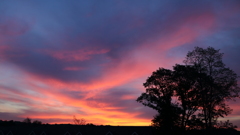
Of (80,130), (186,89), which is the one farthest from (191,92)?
(80,130)

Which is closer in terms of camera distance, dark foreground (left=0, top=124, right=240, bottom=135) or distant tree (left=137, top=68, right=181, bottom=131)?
distant tree (left=137, top=68, right=181, bottom=131)

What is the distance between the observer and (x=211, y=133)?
130 feet

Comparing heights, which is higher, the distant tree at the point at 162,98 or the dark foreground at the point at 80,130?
the distant tree at the point at 162,98

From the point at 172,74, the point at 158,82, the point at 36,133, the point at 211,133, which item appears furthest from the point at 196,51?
the point at 36,133

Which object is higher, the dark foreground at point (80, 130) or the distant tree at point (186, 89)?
the distant tree at point (186, 89)

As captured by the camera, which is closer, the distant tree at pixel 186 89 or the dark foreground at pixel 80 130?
the distant tree at pixel 186 89

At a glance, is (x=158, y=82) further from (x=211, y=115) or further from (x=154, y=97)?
(x=211, y=115)

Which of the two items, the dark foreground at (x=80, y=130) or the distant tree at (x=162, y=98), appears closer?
the distant tree at (x=162, y=98)

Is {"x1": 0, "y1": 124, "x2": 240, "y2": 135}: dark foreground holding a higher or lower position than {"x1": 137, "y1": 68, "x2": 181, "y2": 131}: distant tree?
lower

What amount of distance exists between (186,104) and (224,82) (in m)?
12.0

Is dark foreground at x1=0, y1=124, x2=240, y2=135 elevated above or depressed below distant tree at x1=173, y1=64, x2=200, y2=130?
below

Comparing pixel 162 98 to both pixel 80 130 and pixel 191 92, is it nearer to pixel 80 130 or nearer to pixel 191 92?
pixel 191 92

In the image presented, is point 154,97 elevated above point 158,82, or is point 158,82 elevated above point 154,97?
point 158,82

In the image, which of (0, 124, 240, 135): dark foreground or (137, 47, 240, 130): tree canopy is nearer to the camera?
(137, 47, 240, 130): tree canopy
